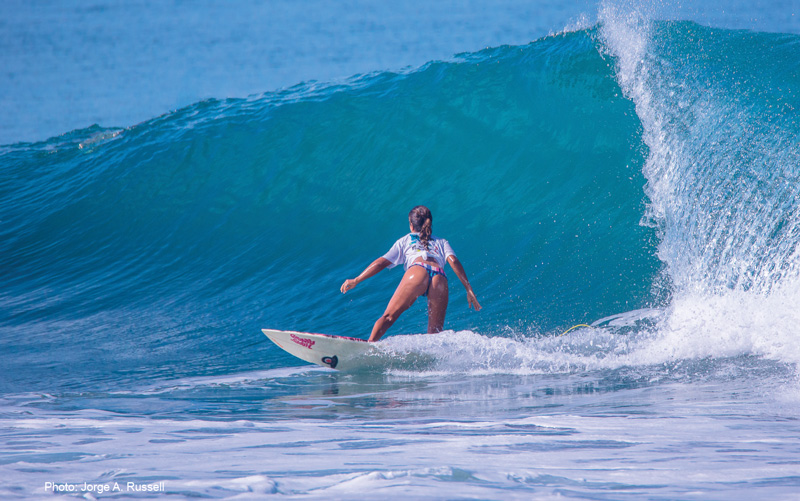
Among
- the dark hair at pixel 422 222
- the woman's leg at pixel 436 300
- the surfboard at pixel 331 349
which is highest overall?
the dark hair at pixel 422 222

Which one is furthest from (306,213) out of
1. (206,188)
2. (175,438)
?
(175,438)

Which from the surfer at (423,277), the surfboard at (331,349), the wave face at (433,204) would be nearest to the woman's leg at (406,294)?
the surfer at (423,277)

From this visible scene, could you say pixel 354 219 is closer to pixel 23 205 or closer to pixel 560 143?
pixel 560 143

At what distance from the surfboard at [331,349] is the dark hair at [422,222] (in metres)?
0.99

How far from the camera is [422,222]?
17.6 ft

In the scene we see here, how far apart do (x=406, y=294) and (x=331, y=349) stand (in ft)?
2.56

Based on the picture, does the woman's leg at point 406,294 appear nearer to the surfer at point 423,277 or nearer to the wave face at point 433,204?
the surfer at point 423,277

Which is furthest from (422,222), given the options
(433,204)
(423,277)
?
(433,204)

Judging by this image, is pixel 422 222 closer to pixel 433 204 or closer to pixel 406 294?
pixel 406 294

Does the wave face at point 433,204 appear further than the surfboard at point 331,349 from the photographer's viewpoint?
Yes

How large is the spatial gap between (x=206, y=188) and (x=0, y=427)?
366 inches

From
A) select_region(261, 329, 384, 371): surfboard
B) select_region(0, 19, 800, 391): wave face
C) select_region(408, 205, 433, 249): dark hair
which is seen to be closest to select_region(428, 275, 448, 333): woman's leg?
select_region(408, 205, 433, 249): dark hair

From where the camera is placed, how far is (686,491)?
220 cm

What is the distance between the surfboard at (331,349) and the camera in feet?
17.4
